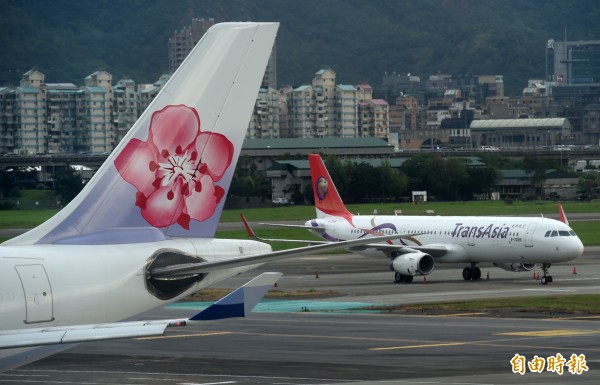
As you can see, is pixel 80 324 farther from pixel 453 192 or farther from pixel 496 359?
pixel 453 192

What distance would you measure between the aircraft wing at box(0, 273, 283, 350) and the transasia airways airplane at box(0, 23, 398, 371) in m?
1.10

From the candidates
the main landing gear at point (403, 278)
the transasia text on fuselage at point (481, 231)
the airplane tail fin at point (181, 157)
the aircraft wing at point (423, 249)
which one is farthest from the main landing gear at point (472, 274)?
the airplane tail fin at point (181, 157)

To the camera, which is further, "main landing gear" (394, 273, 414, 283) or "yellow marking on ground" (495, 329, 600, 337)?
"main landing gear" (394, 273, 414, 283)

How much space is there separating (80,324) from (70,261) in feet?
3.33

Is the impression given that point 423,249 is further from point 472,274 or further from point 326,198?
point 326,198

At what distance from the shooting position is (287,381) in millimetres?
28562

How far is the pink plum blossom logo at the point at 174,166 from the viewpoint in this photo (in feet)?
71.8

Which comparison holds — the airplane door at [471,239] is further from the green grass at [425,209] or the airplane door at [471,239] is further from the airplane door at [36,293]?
the green grass at [425,209]

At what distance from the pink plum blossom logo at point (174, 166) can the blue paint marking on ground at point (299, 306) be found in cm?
2433

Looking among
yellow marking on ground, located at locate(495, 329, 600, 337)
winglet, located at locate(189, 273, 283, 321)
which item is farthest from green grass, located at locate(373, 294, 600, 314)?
winglet, located at locate(189, 273, 283, 321)

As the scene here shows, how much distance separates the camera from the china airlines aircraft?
192ft

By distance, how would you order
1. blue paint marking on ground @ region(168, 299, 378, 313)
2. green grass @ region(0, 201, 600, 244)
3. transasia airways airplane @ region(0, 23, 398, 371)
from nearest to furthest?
transasia airways airplane @ region(0, 23, 398, 371) → blue paint marking on ground @ region(168, 299, 378, 313) → green grass @ region(0, 201, 600, 244)

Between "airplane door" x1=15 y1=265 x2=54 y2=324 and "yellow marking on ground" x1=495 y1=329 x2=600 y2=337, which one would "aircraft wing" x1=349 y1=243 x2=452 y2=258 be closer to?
"yellow marking on ground" x1=495 y1=329 x2=600 y2=337

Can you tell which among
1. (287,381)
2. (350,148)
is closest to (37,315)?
(287,381)
